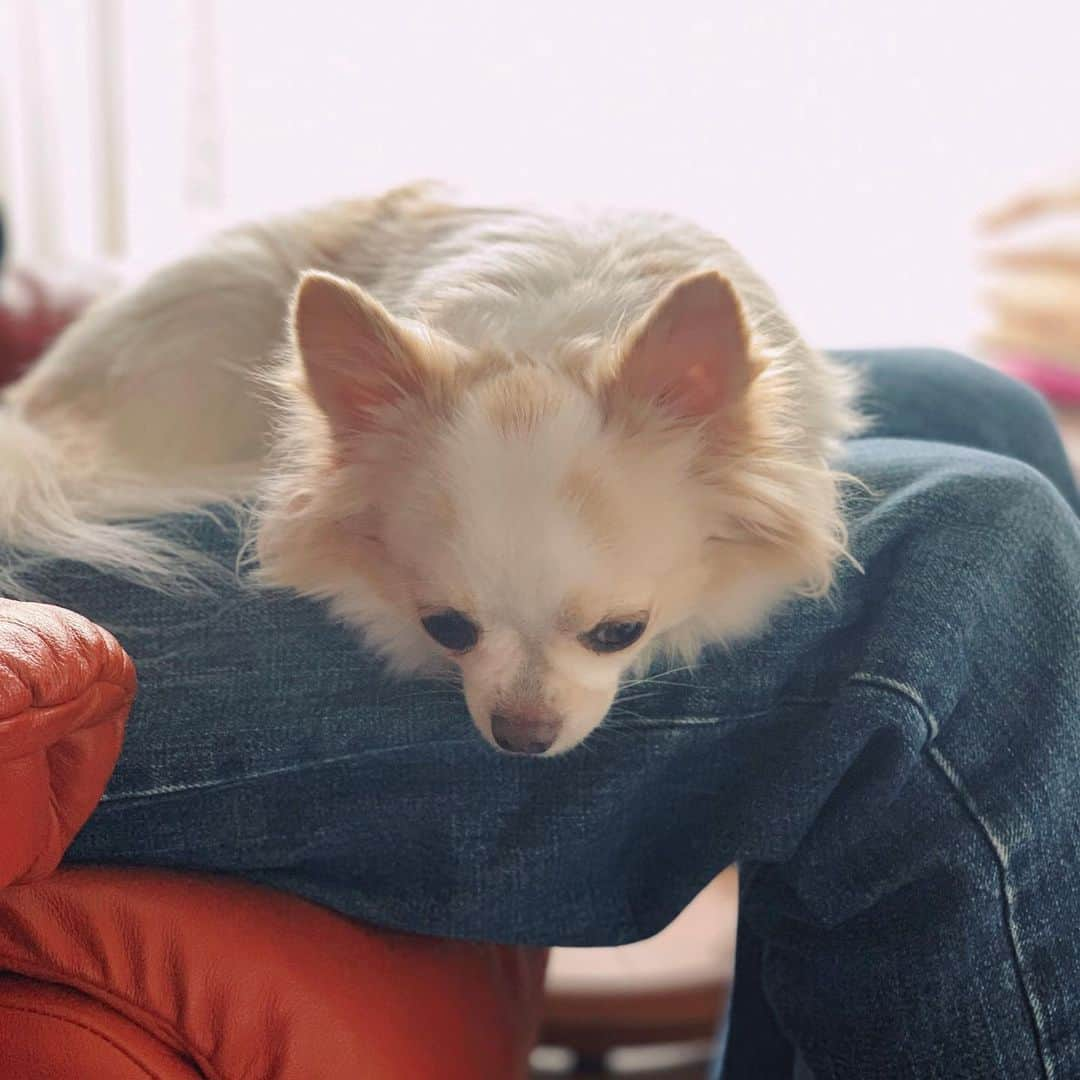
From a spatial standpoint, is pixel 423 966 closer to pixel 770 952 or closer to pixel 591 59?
pixel 770 952

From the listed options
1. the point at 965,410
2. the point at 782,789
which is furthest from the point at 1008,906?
the point at 965,410

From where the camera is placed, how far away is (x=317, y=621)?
93 centimetres

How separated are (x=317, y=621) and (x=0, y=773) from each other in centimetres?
34

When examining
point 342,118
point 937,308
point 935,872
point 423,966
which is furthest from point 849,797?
point 342,118

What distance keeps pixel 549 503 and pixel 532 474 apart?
0.03m

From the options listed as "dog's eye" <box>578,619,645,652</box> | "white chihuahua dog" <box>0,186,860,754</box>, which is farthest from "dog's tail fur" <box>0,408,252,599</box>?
"dog's eye" <box>578,619,645,652</box>

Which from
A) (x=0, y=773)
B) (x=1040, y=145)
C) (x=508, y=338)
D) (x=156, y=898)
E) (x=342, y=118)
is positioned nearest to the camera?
(x=0, y=773)

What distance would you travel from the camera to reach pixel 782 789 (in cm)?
81

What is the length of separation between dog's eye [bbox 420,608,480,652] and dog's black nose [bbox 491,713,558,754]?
4.3 inches

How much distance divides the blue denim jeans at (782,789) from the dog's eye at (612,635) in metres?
0.06

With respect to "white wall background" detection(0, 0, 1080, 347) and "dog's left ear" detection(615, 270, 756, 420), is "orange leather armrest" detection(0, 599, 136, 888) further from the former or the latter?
"white wall background" detection(0, 0, 1080, 347)

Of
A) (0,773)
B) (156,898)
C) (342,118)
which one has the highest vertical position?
(0,773)

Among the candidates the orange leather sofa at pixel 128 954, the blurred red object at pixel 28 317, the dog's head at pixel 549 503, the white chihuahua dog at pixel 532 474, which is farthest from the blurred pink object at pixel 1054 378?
the orange leather sofa at pixel 128 954

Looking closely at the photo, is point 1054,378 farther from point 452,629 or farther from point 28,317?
point 28,317
